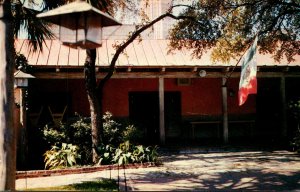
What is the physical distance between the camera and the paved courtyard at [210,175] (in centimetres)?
796

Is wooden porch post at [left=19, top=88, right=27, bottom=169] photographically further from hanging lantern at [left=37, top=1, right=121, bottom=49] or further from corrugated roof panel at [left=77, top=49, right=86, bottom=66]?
hanging lantern at [left=37, top=1, right=121, bottom=49]

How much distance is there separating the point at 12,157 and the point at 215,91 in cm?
1187

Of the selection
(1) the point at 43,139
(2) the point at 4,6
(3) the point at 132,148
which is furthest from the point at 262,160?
(2) the point at 4,6

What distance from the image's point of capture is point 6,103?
5.87 m

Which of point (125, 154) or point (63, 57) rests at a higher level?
point (63, 57)

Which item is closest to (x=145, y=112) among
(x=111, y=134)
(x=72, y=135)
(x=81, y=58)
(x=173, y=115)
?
(x=173, y=115)

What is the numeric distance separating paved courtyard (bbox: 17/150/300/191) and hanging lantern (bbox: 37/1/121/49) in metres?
3.79

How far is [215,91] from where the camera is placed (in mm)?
16547

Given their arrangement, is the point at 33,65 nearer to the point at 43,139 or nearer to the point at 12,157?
the point at 43,139

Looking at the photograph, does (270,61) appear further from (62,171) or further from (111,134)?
(62,171)

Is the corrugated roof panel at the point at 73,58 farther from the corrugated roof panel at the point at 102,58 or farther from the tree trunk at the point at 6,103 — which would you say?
the tree trunk at the point at 6,103


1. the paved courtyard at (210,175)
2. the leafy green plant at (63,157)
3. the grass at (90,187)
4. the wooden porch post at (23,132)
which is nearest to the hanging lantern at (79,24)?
the grass at (90,187)

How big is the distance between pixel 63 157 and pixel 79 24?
20.6 ft

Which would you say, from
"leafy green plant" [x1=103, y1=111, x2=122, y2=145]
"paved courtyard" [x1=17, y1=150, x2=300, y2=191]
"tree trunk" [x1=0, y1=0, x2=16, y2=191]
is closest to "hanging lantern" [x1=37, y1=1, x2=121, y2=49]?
"tree trunk" [x1=0, y1=0, x2=16, y2=191]
